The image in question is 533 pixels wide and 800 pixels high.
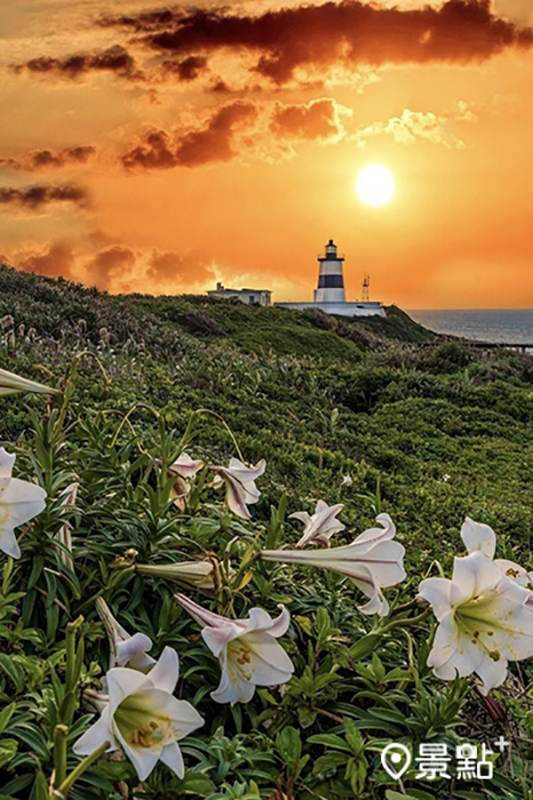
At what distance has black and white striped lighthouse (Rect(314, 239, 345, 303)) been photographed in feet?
171

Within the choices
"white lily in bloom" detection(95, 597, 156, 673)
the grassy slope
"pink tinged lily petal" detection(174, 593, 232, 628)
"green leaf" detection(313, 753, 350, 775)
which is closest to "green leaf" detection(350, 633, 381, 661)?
"green leaf" detection(313, 753, 350, 775)

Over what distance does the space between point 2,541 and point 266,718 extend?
67 centimetres

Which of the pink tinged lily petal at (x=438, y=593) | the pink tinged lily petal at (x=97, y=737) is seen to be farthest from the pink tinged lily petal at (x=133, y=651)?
the pink tinged lily petal at (x=438, y=593)

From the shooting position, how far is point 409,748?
4.63 feet

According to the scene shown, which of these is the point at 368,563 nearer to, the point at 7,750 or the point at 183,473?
the point at 183,473

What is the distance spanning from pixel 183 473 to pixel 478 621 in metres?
0.86

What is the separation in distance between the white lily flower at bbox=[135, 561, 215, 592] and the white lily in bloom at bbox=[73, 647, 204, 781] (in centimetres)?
40

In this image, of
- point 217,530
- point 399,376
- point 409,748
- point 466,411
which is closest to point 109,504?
point 217,530

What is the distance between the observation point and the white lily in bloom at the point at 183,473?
1915mm

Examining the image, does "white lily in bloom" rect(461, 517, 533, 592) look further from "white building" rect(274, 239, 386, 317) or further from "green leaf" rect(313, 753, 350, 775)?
"white building" rect(274, 239, 386, 317)

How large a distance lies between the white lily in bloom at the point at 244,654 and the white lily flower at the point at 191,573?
0.13 meters

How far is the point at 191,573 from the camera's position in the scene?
1537 mm

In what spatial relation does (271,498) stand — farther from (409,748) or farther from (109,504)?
(409,748)

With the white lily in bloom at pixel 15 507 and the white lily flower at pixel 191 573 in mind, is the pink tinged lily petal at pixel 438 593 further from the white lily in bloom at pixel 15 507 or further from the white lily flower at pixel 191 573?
the white lily in bloom at pixel 15 507
